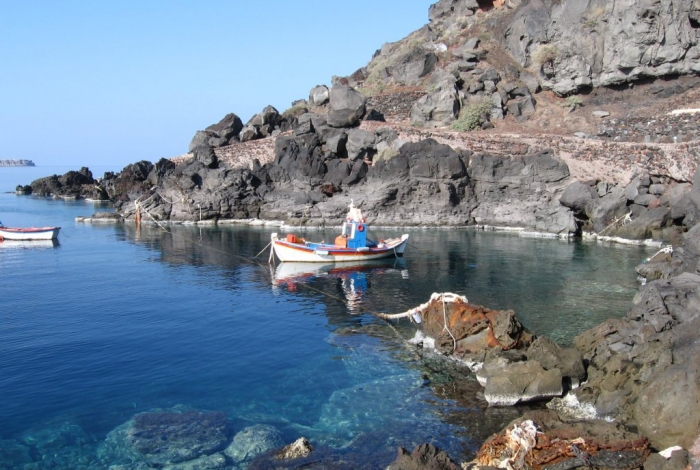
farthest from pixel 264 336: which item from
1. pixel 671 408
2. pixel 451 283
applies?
pixel 671 408

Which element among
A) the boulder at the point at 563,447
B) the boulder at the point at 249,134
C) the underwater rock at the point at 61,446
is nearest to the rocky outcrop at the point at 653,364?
the boulder at the point at 563,447

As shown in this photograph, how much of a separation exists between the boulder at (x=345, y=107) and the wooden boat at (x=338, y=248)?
26.1m

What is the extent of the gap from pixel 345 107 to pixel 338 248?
31.3 meters

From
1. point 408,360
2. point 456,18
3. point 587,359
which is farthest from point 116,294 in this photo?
point 456,18

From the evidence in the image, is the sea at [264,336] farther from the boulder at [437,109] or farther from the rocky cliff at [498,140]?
the boulder at [437,109]

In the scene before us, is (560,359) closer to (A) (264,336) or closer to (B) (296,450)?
(B) (296,450)

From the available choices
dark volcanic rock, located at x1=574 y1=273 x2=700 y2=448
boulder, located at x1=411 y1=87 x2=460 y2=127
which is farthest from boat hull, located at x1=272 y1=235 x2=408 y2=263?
boulder, located at x1=411 y1=87 x2=460 y2=127

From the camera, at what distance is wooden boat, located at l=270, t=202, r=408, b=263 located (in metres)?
37.0

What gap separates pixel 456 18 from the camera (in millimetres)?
81625

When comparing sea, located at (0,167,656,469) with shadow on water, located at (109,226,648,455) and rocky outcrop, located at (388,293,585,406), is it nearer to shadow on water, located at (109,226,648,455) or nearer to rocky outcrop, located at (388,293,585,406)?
shadow on water, located at (109,226,648,455)

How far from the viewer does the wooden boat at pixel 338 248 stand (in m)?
37.0

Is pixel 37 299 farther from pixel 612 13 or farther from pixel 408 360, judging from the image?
pixel 612 13

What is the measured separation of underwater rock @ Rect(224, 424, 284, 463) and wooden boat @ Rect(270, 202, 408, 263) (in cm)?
2190

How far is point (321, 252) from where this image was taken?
121ft
